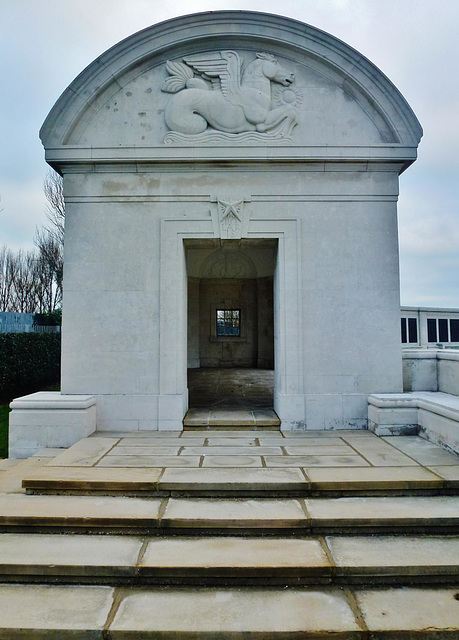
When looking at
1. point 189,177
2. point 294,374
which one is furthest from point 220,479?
point 189,177

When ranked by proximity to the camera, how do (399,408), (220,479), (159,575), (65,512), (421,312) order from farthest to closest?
(421,312) → (399,408) → (220,479) → (65,512) → (159,575)

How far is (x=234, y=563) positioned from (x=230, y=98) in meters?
5.89

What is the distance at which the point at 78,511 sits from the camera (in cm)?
344

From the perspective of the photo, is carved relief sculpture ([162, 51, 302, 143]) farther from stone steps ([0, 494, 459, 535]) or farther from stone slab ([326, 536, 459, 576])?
stone slab ([326, 536, 459, 576])

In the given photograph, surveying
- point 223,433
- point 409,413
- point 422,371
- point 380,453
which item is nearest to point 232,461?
point 223,433

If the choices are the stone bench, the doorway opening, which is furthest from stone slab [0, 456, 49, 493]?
the doorway opening

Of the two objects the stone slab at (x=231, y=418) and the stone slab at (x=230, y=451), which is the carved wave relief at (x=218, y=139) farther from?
the stone slab at (x=230, y=451)

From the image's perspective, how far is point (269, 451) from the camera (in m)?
4.81

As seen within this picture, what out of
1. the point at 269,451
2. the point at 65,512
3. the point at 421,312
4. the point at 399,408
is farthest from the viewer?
the point at 421,312

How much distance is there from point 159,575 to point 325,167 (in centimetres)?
556

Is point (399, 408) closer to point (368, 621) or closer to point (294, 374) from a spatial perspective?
point (294, 374)

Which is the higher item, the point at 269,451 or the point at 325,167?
the point at 325,167

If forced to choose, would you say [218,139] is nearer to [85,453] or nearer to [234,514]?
[85,453]

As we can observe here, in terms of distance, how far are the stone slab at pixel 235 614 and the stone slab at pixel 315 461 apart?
160 centimetres
